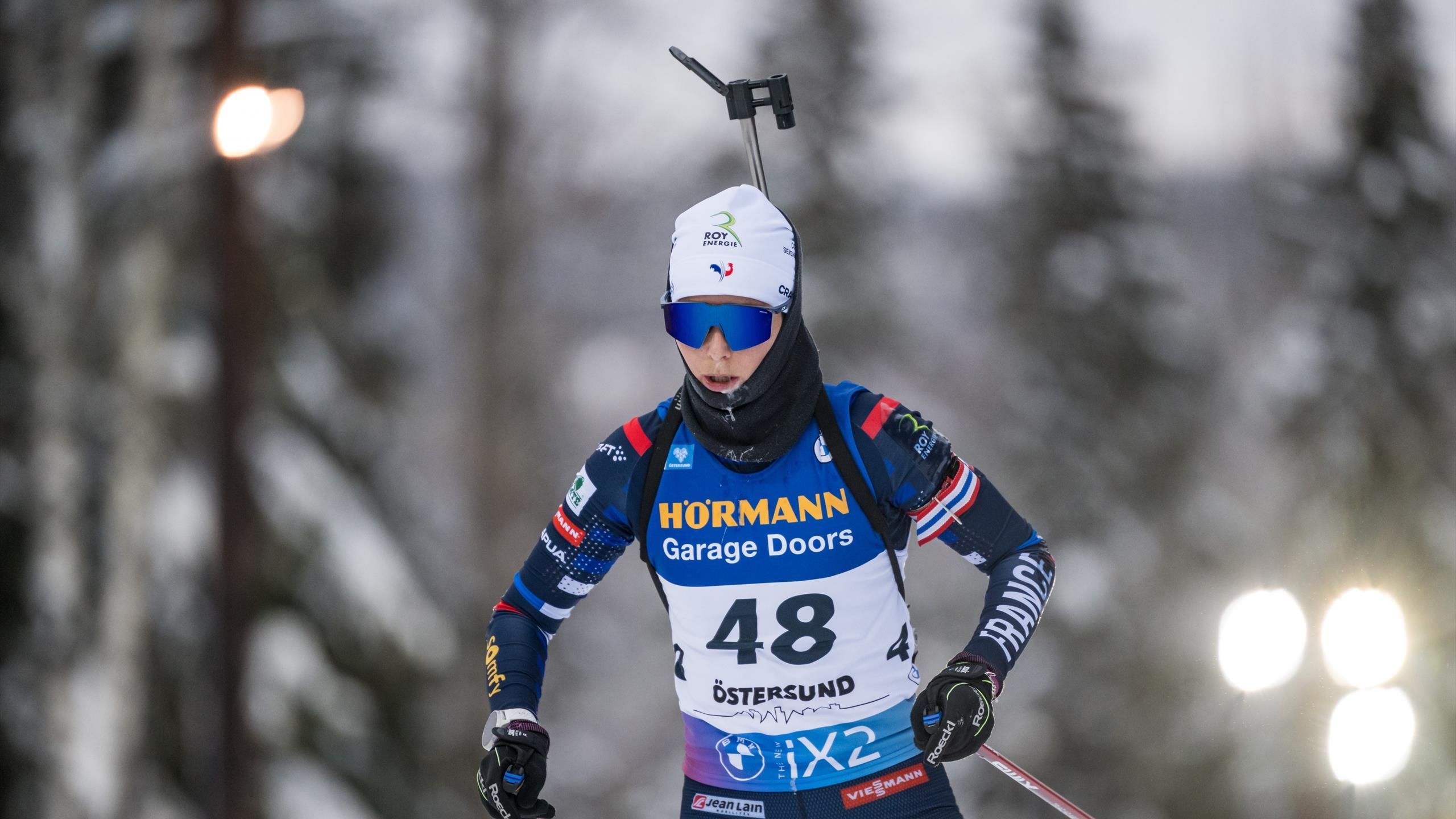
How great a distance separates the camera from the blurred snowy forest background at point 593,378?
390 inches

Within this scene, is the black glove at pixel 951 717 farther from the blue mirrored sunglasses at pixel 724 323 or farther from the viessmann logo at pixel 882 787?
the blue mirrored sunglasses at pixel 724 323

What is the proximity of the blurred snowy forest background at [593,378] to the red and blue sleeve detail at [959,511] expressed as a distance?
225 inches

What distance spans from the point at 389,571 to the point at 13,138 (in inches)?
193

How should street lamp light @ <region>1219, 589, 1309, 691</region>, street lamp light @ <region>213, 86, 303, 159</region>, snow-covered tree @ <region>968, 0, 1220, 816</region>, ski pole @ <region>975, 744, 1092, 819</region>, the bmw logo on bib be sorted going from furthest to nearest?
1. snow-covered tree @ <region>968, 0, 1220, 816</region>
2. street lamp light @ <region>1219, 589, 1309, 691</region>
3. street lamp light @ <region>213, 86, 303, 159</region>
4. ski pole @ <region>975, 744, 1092, 819</region>
5. the bmw logo on bib

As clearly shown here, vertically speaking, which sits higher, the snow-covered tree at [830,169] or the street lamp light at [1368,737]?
the snow-covered tree at [830,169]

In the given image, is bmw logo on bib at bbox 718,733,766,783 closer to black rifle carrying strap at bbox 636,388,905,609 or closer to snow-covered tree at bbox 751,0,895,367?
black rifle carrying strap at bbox 636,388,905,609

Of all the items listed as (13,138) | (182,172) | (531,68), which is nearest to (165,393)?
(182,172)

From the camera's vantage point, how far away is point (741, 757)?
286 centimetres

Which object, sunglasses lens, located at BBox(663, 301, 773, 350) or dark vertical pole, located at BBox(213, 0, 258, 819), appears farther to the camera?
dark vertical pole, located at BBox(213, 0, 258, 819)

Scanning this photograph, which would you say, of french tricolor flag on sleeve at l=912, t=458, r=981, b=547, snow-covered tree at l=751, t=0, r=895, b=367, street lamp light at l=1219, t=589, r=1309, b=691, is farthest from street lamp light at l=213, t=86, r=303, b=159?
snow-covered tree at l=751, t=0, r=895, b=367

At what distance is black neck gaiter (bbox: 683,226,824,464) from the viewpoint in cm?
275

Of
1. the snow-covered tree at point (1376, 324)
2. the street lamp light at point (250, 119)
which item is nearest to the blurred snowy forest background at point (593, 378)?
the snow-covered tree at point (1376, 324)

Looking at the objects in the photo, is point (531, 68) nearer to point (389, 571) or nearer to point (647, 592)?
point (389, 571)

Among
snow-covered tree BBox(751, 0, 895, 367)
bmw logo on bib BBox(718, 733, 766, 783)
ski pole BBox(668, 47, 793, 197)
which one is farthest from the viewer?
snow-covered tree BBox(751, 0, 895, 367)
